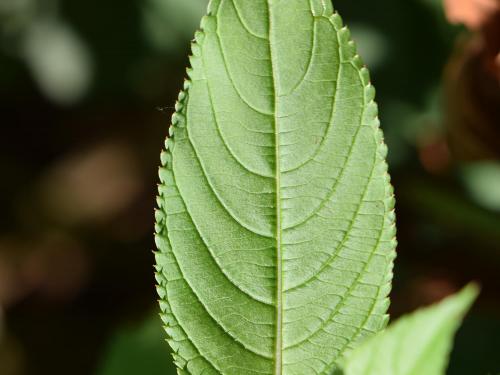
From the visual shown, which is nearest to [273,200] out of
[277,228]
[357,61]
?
[277,228]

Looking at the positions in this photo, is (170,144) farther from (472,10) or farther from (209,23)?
(472,10)

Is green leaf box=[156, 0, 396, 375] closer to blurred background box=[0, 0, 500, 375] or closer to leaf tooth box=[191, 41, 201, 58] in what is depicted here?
leaf tooth box=[191, 41, 201, 58]

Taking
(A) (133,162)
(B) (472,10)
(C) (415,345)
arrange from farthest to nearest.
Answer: (A) (133,162) → (B) (472,10) → (C) (415,345)

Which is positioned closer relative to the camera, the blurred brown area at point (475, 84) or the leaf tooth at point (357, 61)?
the leaf tooth at point (357, 61)

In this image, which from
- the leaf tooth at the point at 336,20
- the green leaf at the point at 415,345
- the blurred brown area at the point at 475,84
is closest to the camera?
the green leaf at the point at 415,345

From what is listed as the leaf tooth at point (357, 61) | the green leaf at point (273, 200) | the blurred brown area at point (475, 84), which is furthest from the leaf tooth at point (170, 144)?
the blurred brown area at point (475, 84)

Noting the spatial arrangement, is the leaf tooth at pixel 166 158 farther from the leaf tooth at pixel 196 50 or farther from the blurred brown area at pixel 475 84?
the blurred brown area at pixel 475 84
